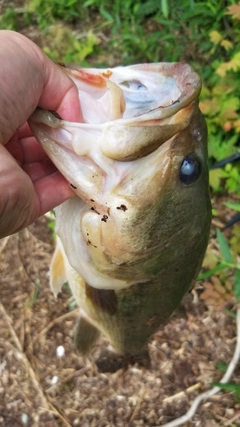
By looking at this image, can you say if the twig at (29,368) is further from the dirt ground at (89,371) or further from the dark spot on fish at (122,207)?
the dark spot on fish at (122,207)

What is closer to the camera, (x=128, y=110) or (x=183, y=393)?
(x=128, y=110)

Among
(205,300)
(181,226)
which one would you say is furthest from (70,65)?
(205,300)

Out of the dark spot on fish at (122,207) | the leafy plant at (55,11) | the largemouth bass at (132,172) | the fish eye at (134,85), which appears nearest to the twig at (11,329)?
the largemouth bass at (132,172)

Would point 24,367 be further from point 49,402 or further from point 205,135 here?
point 205,135

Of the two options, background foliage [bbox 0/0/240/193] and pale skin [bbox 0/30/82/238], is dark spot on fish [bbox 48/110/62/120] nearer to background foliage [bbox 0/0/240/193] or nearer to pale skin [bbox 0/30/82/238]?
pale skin [bbox 0/30/82/238]

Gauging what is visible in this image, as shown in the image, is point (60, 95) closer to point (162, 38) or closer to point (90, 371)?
point (90, 371)

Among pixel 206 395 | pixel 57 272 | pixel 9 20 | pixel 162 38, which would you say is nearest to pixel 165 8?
pixel 162 38
